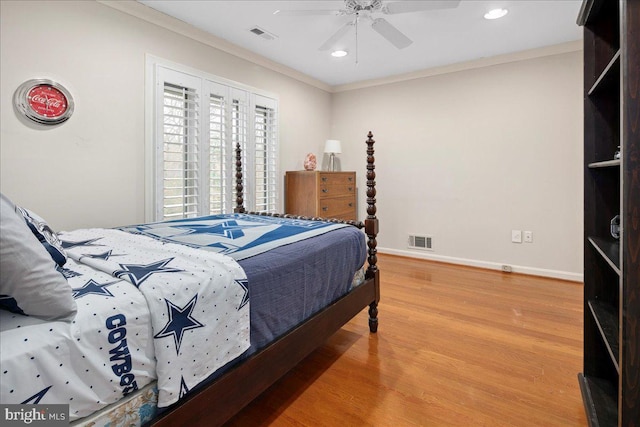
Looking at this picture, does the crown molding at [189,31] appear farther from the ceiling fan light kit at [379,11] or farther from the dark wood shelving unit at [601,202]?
the dark wood shelving unit at [601,202]

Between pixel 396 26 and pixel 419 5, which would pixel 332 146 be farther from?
pixel 419 5

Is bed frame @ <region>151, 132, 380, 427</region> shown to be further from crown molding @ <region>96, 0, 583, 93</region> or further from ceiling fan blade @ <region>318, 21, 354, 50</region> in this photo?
crown molding @ <region>96, 0, 583, 93</region>

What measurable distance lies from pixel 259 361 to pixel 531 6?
11.3 ft

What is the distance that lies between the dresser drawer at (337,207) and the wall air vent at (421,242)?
2.97 ft

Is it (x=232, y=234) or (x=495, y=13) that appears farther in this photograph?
(x=495, y=13)

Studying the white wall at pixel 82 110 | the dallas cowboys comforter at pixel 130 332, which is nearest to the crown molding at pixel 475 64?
the white wall at pixel 82 110

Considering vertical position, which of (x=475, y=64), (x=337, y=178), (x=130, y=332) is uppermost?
(x=475, y=64)

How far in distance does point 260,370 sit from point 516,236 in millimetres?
3643

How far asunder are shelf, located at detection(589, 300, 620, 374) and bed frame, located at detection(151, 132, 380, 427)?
49.3 inches

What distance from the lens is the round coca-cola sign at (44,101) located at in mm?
2232

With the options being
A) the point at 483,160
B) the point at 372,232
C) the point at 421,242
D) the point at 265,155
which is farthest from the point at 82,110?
the point at 483,160

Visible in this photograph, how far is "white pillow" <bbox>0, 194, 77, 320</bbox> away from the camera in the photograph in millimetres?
822

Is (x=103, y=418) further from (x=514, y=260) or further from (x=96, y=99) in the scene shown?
(x=514, y=260)

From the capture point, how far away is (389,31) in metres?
2.70
